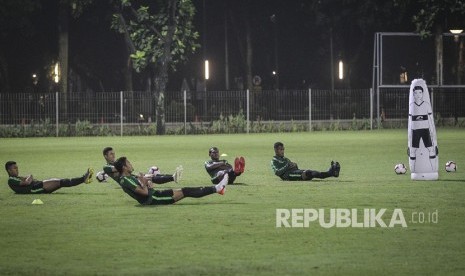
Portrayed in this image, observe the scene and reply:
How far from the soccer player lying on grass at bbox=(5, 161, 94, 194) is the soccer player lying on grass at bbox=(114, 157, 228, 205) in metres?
3.05

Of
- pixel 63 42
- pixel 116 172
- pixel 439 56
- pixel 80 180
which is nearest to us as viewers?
A: pixel 80 180

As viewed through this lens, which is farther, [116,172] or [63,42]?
[63,42]

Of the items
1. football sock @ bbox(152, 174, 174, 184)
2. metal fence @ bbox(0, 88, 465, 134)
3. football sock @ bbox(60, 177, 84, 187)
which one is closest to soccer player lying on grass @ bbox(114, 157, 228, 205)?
football sock @ bbox(60, 177, 84, 187)

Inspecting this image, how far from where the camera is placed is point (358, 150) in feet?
129

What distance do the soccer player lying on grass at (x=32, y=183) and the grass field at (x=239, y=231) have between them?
208mm

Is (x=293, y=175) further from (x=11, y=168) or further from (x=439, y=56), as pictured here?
(x=439, y=56)

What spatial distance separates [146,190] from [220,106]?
45755 mm

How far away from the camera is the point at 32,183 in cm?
2292

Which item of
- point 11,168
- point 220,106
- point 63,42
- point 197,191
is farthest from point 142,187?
point 63,42

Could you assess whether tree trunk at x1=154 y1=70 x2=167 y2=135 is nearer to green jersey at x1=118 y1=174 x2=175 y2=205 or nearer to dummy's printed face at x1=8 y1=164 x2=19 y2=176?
dummy's printed face at x1=8 y1=164 x2=19 y2=176

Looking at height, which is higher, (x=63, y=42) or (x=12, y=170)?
(x=63, y=42)

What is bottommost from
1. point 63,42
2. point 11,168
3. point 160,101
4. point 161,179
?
point 161,179

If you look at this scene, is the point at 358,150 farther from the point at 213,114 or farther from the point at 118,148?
the point at 213,114

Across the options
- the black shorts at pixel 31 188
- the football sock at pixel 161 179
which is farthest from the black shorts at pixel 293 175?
the black shorts at pixel 31 188
